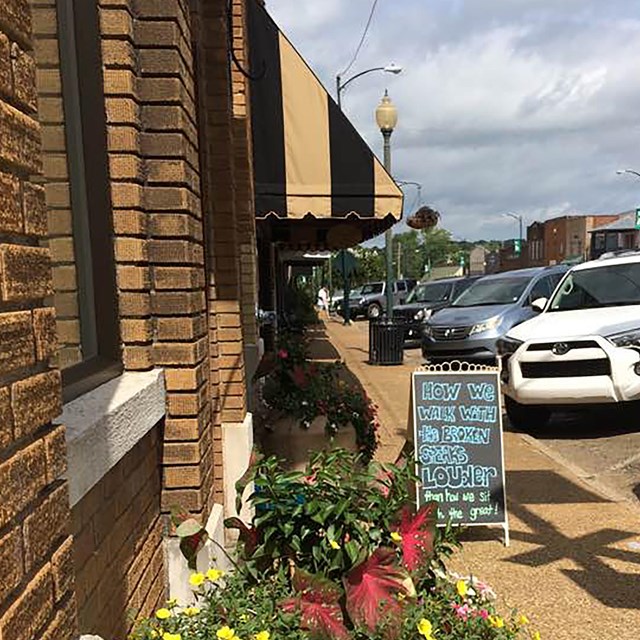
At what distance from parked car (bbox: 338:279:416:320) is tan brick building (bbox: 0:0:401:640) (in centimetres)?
2610

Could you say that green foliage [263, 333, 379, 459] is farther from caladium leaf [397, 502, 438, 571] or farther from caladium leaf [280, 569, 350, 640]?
caladium leaf [280, 569, 350, 640]

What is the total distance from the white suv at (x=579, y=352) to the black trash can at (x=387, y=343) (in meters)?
5.66

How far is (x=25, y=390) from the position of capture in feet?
4.03

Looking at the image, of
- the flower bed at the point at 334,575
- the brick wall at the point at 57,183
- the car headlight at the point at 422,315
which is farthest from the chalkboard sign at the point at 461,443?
the car headlight at the point at 422,315

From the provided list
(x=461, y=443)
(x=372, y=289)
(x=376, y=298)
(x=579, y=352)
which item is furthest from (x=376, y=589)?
(x=372, y=289)

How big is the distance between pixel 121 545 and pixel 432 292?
750 inches

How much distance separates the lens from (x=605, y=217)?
6775 centimetres

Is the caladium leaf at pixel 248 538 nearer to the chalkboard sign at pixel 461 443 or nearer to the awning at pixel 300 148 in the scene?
the chalkboard sign at pixel 461 443

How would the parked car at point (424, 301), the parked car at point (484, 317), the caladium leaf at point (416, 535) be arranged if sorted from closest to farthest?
the caladium leaf at point (416, 535)
the parked car at point (484, 317)
the parked car at point (424, 301)

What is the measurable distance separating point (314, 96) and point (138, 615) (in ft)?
13.3

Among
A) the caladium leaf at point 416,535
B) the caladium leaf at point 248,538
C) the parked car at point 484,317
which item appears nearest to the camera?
the caladium leaf at point 416,535

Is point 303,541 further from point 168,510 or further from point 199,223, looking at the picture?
point 199,223

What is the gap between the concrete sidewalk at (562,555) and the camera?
3.56 meters

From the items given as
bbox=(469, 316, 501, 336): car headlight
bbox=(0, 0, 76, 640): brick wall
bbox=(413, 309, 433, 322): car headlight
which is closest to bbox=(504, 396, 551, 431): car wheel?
bbox=(469, 316, 501, 336): car headlight
